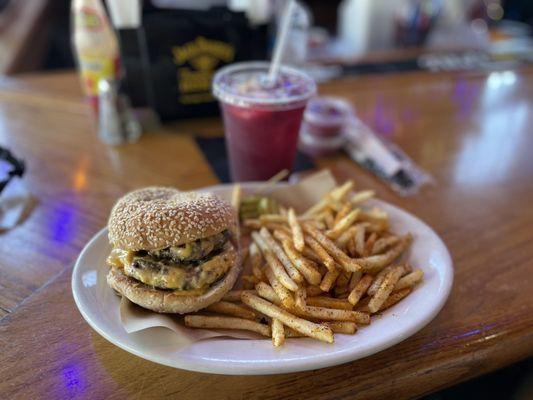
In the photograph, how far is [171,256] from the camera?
1.21 meters

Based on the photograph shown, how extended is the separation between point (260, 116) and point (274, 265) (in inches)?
27.0

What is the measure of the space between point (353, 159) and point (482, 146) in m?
0.69

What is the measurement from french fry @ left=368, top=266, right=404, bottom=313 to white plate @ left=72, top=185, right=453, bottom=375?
34mm

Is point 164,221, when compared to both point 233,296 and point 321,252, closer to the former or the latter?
point 233,296

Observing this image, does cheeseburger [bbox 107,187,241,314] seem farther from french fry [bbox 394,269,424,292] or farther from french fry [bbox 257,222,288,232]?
french fry [bbox 394,269,424,292]

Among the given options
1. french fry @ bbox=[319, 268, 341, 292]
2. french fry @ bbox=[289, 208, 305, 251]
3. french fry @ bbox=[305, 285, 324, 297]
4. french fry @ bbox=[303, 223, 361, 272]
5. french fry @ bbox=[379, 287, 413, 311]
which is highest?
french fry @ bbox=[289, 208, 305, 251]

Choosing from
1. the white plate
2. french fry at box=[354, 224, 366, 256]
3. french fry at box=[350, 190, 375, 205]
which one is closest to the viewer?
the white plate

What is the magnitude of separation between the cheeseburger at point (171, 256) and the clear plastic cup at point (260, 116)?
1.87 ft

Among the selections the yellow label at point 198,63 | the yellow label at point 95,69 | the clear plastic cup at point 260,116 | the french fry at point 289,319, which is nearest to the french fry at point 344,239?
the french fry at point 289,319

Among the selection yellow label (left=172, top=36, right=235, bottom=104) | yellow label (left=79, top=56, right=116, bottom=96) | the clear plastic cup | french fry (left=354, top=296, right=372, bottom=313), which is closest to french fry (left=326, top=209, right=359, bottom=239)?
french fry (left=354, top=296, right=372, bottom=313)

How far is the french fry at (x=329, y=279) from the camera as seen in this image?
3.97 feet

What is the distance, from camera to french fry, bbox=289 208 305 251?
1284 mm

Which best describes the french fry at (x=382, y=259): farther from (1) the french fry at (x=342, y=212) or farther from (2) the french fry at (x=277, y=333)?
(2) the french fry at (x=277, y=333)

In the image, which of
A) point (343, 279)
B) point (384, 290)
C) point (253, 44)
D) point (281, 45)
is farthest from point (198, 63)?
point (384, 290)
